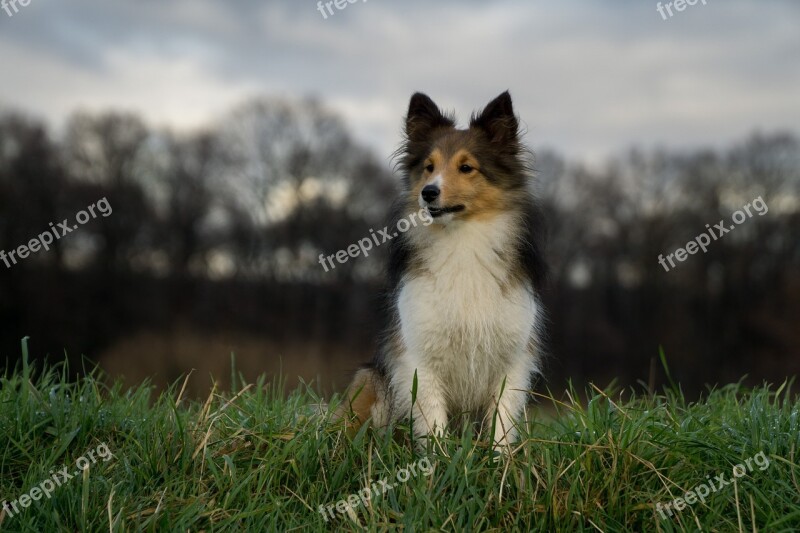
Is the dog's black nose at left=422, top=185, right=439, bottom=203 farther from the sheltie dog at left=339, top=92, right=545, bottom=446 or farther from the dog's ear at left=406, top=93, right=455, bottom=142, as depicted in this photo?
the dog's ear at left=406, top=93, right=455, bottom=142

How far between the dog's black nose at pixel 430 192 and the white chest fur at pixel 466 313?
0.88ft

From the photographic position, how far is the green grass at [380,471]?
13.1ft

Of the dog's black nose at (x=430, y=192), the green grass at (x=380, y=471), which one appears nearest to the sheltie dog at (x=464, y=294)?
the dog's black nose at (x=430, y=192)

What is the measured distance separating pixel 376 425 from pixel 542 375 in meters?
1.25

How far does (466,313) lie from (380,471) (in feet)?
3.87

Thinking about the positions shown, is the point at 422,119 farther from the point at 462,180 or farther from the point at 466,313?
the point at 466,313

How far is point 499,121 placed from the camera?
213 inches

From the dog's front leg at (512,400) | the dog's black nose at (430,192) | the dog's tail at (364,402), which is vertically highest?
the dog's black nose at (430,192)

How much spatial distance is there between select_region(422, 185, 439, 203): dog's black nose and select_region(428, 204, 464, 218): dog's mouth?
2.6 inches

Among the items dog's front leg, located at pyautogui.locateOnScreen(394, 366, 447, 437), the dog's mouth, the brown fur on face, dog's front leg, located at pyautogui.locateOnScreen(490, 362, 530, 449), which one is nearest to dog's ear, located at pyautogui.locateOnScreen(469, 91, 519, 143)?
the brown fur on face

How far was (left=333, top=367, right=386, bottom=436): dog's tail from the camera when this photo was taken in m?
4.91

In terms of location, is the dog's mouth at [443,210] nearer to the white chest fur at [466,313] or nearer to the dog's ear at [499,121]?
the white chest fur at [466,313]

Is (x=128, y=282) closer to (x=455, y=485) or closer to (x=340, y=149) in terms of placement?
(x=340, y=149)

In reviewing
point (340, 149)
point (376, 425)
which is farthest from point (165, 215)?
point (376, 425)
